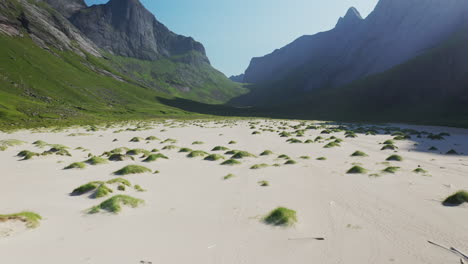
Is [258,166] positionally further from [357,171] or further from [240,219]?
[240,219]

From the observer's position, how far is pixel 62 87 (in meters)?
124

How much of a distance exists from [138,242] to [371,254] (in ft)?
19.9

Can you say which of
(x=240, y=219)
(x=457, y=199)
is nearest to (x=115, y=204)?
(x=240, y=219)

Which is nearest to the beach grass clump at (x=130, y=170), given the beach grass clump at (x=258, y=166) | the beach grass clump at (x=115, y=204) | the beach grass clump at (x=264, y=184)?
the beach grass clump at (x=115, y=204)

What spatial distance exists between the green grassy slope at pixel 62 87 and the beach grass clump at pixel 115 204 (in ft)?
229

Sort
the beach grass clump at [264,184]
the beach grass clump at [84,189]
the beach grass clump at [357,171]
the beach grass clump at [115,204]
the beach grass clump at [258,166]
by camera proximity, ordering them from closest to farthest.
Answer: the beach grass clump at [115,204]
the beach grass clump at [84,189]
the beach grass clump at [264,184]
the beach grass clump at [357,171]
the beach grass clump at [258,166]

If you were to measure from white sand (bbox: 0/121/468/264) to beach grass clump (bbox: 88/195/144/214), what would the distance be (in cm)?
27

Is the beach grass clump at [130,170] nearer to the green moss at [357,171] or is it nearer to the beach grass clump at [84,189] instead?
the beach grass clump at [84,189]

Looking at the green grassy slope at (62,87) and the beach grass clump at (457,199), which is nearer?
the beach grass clump at (457,199)

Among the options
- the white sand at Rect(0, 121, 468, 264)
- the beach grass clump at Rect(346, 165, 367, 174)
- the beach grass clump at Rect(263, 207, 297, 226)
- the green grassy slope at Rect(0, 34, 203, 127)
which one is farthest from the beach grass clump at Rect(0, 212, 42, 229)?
the green grassy slope at Rect(0, 34, 203, 127)

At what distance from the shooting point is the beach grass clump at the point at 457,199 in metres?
8.70

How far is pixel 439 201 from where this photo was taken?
916 cm

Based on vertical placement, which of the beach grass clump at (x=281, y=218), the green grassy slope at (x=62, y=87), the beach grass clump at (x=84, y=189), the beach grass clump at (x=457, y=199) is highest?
the green grassy slope at (x=62, y=87)

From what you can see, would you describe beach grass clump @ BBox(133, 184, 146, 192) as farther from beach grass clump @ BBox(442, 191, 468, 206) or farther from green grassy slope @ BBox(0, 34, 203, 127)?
green grassy slope @ BBox(0, 34, 203, 127)
